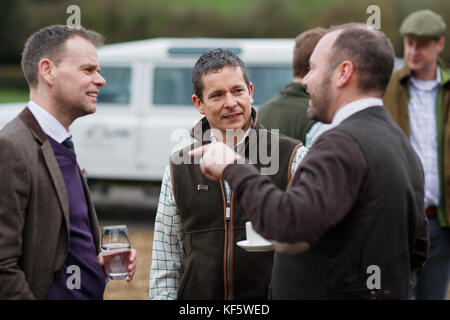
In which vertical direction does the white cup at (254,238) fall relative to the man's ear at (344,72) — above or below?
below

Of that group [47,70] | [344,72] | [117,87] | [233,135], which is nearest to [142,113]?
[117,87]

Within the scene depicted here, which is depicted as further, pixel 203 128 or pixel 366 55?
pixel 203 128

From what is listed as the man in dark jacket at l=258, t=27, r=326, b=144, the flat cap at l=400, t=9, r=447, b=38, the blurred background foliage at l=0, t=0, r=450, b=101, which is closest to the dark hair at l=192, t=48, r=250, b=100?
the man in dark jacket at l=258, t=27, r=326, b=144

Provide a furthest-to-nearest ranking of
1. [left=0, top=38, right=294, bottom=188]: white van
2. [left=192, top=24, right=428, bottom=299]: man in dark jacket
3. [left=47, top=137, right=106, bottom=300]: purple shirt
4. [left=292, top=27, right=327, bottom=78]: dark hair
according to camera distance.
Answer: [left=0, top=38, right=294, bottom=188]: white van < [left=292, top=27, right=327, bottom=78]: dark hair < [left=47, top=137, right=106, bottom=300]: purple shirt < [left=192, top=24, right=428, bottom=299]: man in dark jacket

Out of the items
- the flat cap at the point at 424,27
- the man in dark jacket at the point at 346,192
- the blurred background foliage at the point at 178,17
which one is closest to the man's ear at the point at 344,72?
the man in dark jacket at the point at 346,192

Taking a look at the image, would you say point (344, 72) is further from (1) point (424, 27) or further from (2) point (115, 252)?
(1) point (424, 27)

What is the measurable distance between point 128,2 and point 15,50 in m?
7.95

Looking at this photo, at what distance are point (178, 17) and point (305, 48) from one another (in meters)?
29.4

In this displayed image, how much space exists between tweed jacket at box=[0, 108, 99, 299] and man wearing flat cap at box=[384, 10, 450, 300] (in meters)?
2.75

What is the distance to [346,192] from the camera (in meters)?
1.96

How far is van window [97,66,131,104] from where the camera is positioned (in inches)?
371

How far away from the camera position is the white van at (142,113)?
9.14 meters

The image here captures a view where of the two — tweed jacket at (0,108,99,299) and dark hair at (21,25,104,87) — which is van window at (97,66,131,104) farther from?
tweed jacket at (0,108,99,299)

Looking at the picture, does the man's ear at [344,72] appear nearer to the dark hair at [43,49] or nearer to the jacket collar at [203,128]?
the jacket collar at [203,128]
